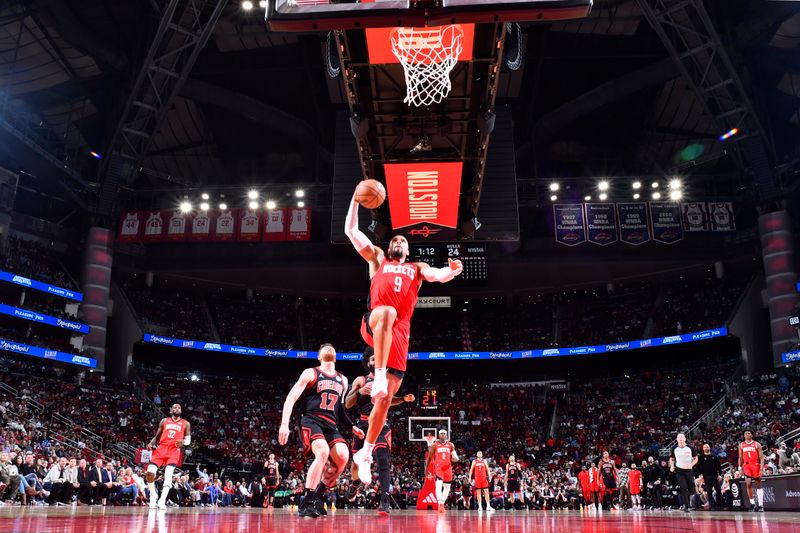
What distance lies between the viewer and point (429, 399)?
1353 inches

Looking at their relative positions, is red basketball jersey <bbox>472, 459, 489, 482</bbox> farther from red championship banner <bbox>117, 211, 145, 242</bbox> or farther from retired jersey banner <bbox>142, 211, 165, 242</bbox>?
red championship banner <bbox>117, 211, 145, 242</bbox>

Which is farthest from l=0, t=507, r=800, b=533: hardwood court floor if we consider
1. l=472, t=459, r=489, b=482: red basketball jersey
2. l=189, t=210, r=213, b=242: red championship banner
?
l=189, t=210, r=213, b=242: red championship banner

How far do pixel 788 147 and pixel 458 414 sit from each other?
2002 cm

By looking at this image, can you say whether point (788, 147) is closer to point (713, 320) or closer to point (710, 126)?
point (710, 126)

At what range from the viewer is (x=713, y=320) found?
33531mm

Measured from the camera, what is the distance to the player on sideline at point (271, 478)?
18.7 m

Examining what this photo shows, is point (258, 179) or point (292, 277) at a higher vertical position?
point (258, 179)

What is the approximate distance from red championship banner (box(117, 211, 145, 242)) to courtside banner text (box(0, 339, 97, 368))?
6.02 meters

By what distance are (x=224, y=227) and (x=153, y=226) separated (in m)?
3.30

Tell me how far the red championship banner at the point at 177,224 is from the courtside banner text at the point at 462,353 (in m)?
5.87

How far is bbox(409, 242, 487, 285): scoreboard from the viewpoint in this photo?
26.9 meters

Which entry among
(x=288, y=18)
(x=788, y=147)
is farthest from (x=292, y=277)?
(x=288, y=18)

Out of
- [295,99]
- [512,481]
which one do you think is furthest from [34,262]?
[512,481]

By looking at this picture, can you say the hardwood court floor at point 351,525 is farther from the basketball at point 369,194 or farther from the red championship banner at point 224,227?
the red championship banner at point 224,227
